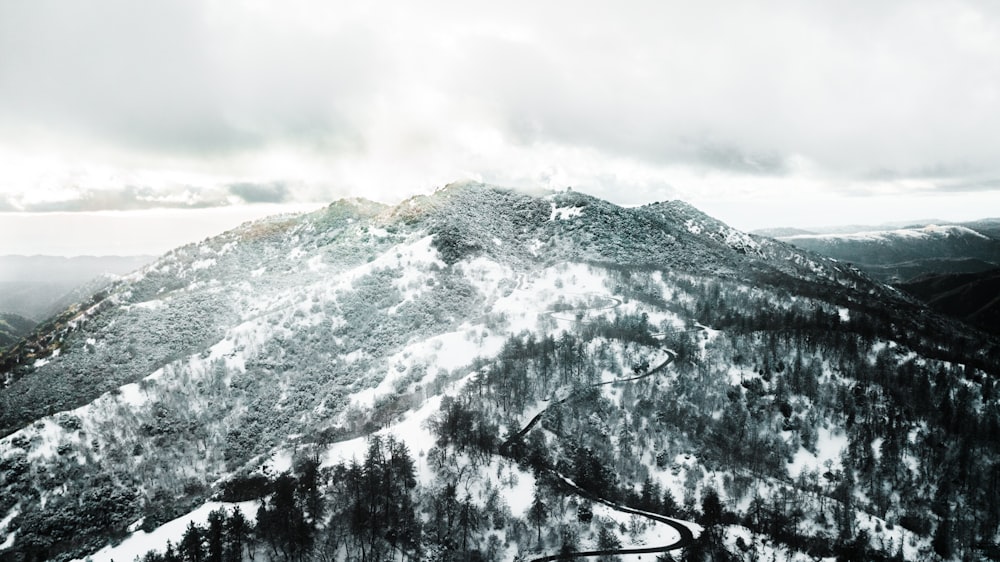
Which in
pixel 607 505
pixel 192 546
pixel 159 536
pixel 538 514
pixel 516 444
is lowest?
pixel 607 505

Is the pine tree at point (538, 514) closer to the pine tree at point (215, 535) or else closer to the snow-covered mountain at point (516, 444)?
the snow-covered mountain at point (516, 444)

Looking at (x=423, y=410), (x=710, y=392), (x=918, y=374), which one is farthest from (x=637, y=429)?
(x=918, y=374)

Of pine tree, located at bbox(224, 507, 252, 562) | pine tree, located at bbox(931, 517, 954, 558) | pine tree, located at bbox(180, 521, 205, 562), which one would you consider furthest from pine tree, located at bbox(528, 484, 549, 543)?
pine tree, located at bbox(931, 517, 954, 558)

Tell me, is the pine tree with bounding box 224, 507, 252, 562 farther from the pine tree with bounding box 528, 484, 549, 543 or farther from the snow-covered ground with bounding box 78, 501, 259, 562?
the pine tree with bounding box 528, 484, 549, 543

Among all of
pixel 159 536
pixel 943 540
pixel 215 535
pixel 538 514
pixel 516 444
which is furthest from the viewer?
pixel 516 444

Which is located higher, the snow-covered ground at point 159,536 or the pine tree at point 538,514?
the snow-covered ground at point 159,536

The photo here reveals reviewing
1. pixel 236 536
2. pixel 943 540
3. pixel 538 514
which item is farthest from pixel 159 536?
pixel 943 540

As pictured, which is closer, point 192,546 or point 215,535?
point 192,546

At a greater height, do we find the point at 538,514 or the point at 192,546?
the point at 192,546

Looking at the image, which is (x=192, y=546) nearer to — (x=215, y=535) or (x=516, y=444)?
(x=215, y=535)

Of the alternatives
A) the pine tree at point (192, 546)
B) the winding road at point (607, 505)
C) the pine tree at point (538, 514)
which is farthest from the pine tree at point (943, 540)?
the pine tree at point (192, 546)

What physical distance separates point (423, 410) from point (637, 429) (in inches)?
2366

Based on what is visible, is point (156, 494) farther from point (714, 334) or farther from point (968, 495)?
point (968, 495)

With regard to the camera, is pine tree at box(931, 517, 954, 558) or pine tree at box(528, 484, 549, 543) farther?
pine tree at box(931, 517, 954, 558)
